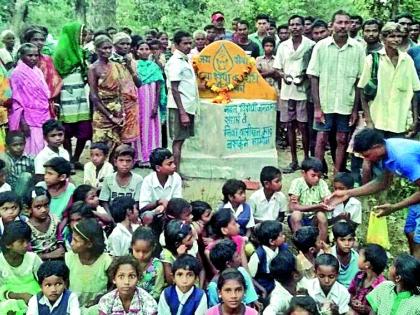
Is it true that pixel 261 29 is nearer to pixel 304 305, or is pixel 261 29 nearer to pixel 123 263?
pixel 123 263

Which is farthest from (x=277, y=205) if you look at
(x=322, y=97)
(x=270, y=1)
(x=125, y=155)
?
(x=270, y=1)

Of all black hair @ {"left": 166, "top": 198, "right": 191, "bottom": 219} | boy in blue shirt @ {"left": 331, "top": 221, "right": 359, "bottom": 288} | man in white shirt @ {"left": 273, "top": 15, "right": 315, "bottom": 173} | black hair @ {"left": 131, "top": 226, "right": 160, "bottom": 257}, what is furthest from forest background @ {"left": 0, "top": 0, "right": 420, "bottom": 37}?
boy in blue shirt @ {"left": 331, "top": 221, "right": 359, "bottom": 288}

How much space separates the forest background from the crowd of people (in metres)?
4.08

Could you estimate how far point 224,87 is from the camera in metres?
7.95

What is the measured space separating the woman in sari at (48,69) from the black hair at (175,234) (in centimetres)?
283

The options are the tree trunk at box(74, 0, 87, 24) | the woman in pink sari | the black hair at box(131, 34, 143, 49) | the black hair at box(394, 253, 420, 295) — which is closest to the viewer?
the black hair at box(394, 253, 420, 295)

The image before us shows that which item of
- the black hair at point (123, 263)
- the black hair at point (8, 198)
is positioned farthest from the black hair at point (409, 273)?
the black hair at point (8, 198)

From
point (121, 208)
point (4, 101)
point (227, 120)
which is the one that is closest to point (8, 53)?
point (4, 101)

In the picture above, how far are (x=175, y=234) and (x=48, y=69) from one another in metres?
3.25

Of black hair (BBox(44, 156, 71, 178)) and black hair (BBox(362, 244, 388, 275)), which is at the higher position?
black hair (BBox(44, 156, 71, 178))

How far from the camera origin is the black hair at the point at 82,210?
5250mm

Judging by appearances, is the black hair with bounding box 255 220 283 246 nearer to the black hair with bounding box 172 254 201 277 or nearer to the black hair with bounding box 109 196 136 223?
the black hair with bounding box 172 254 201 277

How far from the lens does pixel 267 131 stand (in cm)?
811

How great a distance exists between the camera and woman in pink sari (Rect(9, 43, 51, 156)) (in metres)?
6.86
